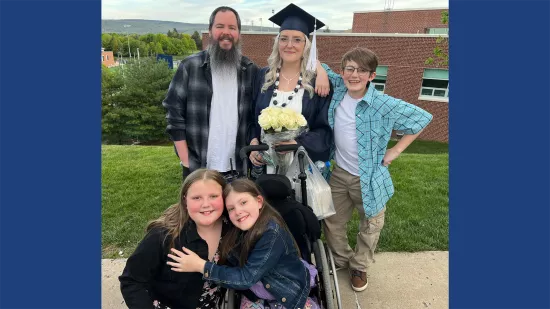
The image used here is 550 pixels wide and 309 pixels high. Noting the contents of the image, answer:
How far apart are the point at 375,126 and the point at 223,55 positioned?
Answer: 55.3 inches

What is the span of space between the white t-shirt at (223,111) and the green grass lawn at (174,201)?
1.88 m

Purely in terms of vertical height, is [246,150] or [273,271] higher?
[246,150]

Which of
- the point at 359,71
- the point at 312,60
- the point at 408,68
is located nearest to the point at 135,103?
the point at 408,68

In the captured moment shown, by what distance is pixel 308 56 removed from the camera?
9.15 ft

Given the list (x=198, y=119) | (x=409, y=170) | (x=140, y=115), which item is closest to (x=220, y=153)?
(x=198, y=119)

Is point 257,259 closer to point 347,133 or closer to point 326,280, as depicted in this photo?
point 326,280

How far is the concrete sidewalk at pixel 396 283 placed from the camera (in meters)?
3.08

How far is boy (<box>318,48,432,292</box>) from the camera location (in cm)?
260

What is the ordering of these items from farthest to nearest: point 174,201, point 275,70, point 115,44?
1. point 115,44
2. point 174,201
3. point 275,70

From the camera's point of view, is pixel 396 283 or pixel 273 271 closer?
pixel 273 271

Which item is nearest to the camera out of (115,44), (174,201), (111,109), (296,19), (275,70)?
(296,19)

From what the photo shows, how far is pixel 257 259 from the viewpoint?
6.23ft

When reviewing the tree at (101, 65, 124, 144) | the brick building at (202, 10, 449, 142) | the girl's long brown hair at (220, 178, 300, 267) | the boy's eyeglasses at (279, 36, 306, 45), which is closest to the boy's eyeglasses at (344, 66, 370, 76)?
the boy's eyeglasses at (279, 36, 306, 45)

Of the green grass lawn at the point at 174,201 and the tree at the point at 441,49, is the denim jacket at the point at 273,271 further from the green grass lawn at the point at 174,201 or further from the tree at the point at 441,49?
the tree at the point at 441,49
